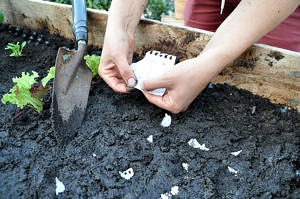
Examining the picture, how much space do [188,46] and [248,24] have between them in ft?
1.63

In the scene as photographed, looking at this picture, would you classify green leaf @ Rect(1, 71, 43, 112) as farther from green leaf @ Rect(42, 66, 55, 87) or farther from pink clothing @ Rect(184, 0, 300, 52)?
pink clothing @ Rect(184, 0, 300, 52)

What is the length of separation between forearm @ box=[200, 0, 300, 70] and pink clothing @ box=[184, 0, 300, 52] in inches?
25.8

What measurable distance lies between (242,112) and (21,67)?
1.68 metres

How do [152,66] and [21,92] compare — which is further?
[152,66]

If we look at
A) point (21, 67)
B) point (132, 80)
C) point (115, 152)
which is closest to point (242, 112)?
point (132, 80)

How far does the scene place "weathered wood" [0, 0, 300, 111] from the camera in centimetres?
152

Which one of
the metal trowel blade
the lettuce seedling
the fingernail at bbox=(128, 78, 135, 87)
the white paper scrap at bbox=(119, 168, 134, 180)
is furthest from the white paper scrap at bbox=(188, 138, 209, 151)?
the lettuce seedling

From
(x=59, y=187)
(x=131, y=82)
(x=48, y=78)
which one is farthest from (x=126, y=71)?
(x=59, y=187)

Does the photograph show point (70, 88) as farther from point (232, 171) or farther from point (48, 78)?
point (232, 171)

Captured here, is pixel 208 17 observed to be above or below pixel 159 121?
above

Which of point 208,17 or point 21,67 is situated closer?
point 21,67

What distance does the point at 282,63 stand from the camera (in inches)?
59.0

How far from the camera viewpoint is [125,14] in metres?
1.60

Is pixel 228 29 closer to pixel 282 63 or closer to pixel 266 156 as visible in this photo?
pixel 282 63
